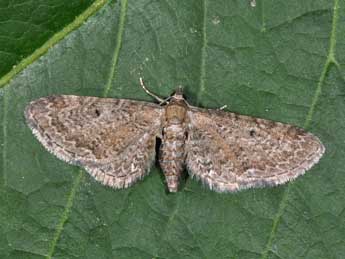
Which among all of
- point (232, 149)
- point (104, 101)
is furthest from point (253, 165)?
point (104, 101)

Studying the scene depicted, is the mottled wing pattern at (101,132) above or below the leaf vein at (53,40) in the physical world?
below

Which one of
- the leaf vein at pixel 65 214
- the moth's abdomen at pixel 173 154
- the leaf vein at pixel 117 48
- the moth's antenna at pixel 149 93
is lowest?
the leaf vein at pixel 65 214

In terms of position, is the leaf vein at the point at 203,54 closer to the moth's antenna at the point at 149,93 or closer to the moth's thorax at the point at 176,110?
the moth's thorax at the point at 176,110

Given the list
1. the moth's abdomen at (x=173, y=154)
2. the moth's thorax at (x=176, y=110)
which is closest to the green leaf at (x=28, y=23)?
the moth's thorax at (x=176, y=110)

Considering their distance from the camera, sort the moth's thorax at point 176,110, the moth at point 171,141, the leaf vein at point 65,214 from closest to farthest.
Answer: the leaf vein at point 65,214 < the moth at point 171,141 < the moth's thorax at point 176,110

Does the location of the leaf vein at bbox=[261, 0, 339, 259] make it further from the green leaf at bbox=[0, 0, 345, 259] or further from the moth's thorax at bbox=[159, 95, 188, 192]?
the moth's thorax at bbox=[159, 95, 188, 192]

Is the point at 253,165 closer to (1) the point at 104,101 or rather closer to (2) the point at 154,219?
(2) the point at 154,219

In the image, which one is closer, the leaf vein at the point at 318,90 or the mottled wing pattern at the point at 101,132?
the leaf vein at the point at 318,90
